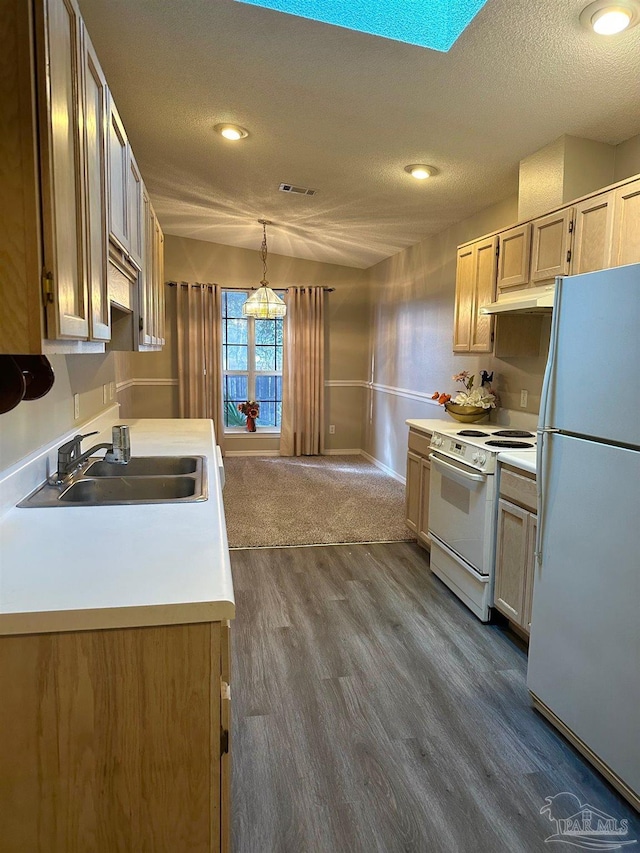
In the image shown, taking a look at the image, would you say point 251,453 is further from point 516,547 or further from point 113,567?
point 113,567

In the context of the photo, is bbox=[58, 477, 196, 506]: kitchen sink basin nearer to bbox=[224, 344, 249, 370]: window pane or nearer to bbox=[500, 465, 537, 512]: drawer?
bbox=[500, 465, 537, 512]: drawer

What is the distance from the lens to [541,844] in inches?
59.7

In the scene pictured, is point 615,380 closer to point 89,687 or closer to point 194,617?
point 194,617

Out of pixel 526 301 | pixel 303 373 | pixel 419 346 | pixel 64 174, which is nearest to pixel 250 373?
pixel 303 373

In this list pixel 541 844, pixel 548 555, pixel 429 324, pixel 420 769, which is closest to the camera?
pixel 541 844

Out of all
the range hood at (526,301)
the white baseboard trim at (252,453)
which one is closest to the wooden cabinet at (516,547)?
the range hood at (526,301)

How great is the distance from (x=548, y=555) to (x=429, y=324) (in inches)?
132

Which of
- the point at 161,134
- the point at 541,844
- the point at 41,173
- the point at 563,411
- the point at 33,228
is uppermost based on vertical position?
the point at 161,134

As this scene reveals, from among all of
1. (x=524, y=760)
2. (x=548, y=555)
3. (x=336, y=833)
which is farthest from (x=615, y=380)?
(x=336, y=833)

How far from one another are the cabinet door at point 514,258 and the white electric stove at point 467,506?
0.89 m

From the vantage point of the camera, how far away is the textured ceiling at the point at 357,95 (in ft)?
6.61

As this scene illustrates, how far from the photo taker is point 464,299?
350 centimetres

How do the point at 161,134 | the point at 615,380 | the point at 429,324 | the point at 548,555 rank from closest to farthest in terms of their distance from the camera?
the point at 615,380 → the point at 548,555 → the point at 161,134 → the point at 429,324

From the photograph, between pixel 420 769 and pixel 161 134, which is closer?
pixel 420 769
